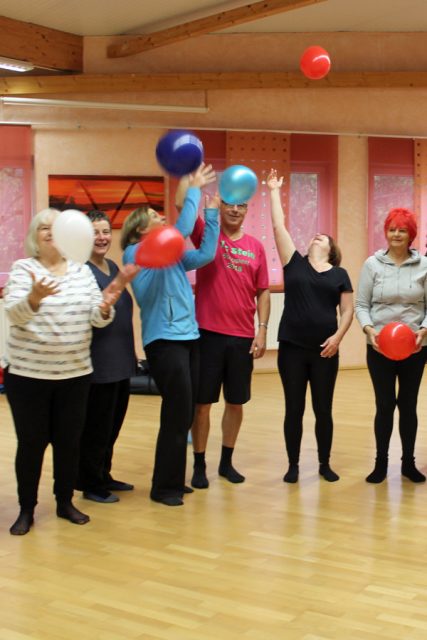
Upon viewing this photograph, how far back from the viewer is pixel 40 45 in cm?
812

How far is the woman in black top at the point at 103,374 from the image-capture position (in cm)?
404

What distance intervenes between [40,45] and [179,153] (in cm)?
465

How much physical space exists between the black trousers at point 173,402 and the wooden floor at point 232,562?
151 millimetres

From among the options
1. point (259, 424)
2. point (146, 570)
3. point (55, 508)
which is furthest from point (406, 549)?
Result: point (259, 424)

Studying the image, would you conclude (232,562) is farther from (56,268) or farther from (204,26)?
(204,26)

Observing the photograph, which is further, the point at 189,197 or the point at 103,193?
the point at 103,193

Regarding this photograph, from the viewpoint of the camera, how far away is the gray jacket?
4.42 m

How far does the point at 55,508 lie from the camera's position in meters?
4.12

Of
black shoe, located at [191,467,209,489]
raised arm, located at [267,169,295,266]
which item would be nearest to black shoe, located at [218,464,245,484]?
black shoe, located at [191,467,209,489]

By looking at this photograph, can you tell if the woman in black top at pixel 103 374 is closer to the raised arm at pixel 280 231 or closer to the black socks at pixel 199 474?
the black socks at pixel 199 474

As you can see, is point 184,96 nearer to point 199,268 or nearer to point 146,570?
point 199,268

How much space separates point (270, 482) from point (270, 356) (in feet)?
14.9

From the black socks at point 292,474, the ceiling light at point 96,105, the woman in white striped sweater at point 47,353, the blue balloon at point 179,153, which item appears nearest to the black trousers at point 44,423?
the woman in white striped sweater at point 47,353

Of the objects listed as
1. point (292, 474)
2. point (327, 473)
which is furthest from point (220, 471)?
point (327, 473)
